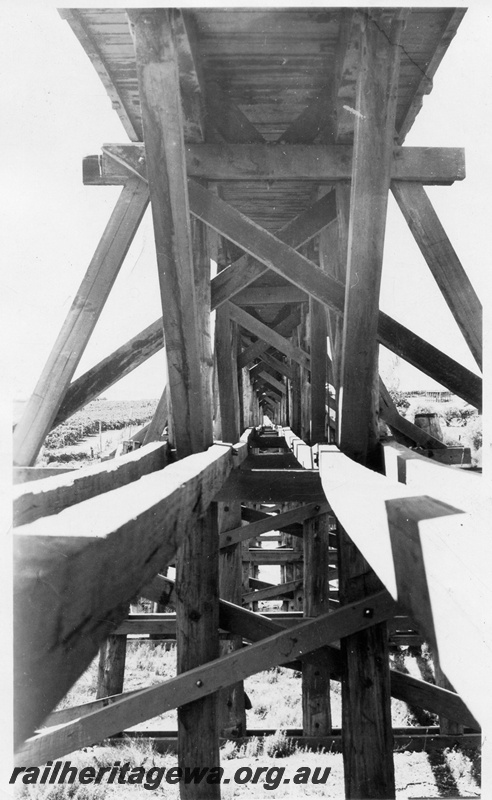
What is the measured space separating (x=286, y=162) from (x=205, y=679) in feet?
7.58

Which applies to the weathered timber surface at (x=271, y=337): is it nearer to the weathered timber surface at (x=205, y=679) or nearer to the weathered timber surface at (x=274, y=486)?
the weathered timber surface at (x=274, y=486)

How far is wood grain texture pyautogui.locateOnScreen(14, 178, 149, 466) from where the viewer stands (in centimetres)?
234

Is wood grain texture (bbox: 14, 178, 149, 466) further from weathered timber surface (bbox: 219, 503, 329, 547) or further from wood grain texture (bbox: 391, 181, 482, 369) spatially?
weathered timber surface (bbox: 219, 503, 329, 547)

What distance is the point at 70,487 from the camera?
1469 mm

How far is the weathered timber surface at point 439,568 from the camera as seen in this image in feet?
1.86

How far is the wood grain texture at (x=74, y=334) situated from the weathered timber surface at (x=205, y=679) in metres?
1.10

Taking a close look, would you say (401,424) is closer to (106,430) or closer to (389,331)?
(389,331)

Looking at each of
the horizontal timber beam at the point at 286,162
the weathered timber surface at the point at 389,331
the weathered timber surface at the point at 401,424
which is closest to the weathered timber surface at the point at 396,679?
the weathered timber surface at the point at 389,331

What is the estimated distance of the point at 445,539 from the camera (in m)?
0.74

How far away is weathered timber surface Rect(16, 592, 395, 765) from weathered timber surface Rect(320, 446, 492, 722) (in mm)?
1394

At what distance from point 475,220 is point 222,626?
7.35 feet

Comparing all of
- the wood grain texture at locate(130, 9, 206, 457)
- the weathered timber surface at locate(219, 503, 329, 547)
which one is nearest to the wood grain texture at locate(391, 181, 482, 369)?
the wood grain texture at locate(130, 9, 206, 457)

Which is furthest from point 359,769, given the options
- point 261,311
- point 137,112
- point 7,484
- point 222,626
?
point 261,311

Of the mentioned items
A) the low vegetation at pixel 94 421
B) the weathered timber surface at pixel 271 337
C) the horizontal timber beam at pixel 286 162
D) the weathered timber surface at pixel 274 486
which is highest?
the horizontal timber beam at pixel 286 162
